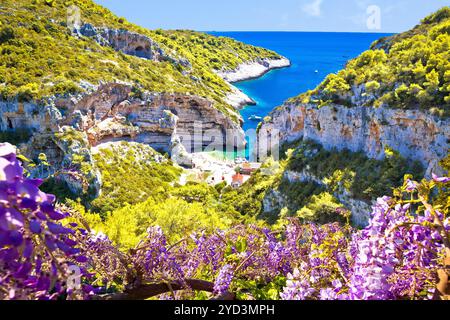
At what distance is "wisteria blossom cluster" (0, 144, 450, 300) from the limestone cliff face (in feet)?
47.9

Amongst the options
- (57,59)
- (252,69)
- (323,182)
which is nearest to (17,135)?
(57,59)

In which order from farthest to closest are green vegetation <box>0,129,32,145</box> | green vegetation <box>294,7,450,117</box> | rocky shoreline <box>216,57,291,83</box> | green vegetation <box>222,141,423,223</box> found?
1. rocky shoreline <box>216,57,291,83</box>
2. green vegetation <box>0,129,32,145</box>
3. green vegetation <box>222,141,423,223</box>
4. green vegetation <box>294,7,450,117</box>

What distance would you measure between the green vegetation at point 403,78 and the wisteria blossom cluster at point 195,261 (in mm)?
16445

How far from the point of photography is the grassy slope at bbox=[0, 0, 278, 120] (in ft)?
128

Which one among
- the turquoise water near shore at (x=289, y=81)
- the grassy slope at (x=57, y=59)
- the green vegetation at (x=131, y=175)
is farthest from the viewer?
the turquoise water near shore at (x=289, y=81)

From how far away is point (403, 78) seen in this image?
1952cm

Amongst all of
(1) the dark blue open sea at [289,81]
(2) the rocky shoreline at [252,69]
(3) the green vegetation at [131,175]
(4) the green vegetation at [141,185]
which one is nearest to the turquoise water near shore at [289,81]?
(1) the dark blue open sea at [289,81]

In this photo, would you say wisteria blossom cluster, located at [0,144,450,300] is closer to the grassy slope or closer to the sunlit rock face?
the sunlit rock face

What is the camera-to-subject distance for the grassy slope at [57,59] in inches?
1532

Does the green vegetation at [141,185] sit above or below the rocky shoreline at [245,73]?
below

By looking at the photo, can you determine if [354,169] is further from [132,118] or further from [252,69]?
[252,69]

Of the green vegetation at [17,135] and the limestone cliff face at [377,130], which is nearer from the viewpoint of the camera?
the limestone cliff face at [377,130]

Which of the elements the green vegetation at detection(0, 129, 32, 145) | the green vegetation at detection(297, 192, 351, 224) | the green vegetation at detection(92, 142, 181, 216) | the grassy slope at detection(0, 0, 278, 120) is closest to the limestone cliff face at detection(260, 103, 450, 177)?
the green vegetation at detection(297, 192, 351, 224)

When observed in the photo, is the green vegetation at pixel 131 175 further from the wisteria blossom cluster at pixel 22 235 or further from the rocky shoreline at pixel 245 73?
the rocky shoreline at pixel 245 73
